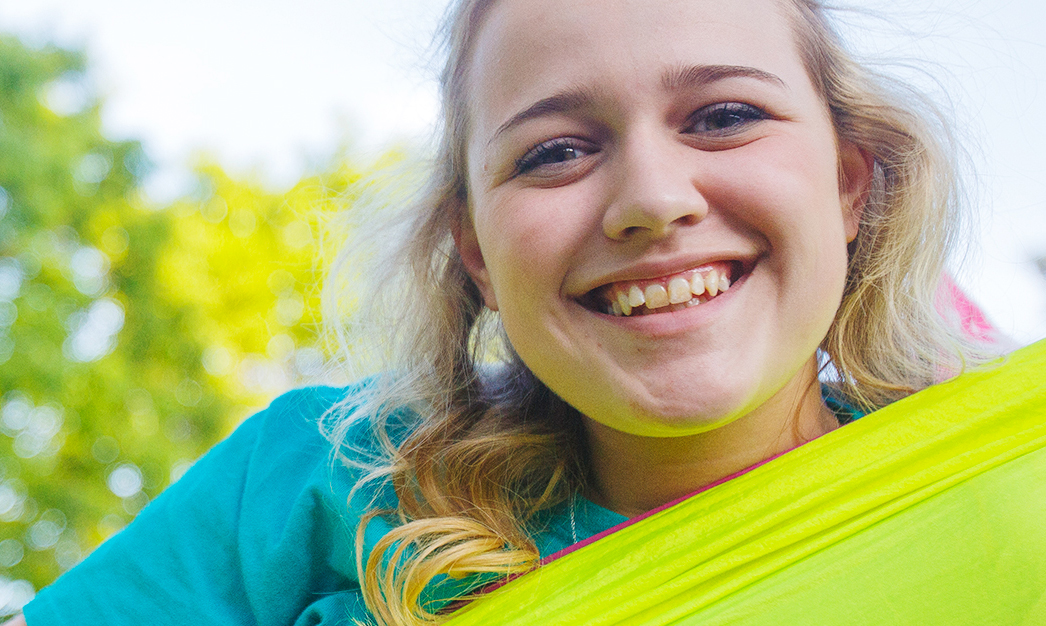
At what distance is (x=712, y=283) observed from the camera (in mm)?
1083

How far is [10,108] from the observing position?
33.1ft

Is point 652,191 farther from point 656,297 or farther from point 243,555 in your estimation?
point 243,555

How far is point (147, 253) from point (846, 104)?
414 inches

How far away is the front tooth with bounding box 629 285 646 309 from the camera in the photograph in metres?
1.08

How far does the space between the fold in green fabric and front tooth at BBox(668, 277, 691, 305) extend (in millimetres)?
269

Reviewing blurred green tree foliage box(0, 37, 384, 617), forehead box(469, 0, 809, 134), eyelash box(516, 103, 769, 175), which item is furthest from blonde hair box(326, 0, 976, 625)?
blurred green tree foliage box(0, 37, 384, 617)

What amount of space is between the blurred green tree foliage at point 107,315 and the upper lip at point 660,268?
7970mm

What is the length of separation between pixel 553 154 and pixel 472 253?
340 mm

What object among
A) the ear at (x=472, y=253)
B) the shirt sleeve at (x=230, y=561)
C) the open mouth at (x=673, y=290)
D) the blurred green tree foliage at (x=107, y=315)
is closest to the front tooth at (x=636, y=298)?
the open mouth at (x=673, y=290)

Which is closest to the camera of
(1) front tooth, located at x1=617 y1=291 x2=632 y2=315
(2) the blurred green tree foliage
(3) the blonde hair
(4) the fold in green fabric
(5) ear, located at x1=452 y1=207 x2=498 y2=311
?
(4) the fold in green fabric

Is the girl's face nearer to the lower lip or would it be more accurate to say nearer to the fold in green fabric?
the lower lip

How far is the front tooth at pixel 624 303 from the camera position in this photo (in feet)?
3.58

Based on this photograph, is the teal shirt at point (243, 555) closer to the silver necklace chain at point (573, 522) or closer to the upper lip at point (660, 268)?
the silver necklace chain at point (573, 522)

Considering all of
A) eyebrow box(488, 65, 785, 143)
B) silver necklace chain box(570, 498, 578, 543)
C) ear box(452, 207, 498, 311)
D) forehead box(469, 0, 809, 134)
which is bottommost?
silver necklace chain box(570, 498, 578, 543)
